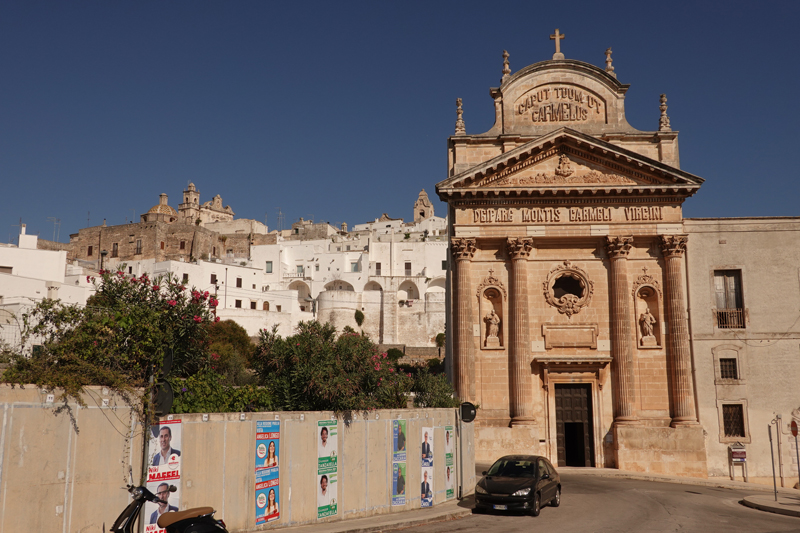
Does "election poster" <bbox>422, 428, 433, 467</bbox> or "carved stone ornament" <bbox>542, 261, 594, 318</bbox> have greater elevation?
"carved stone ornament" <bbox>542, 261, 594, 318</bbox>

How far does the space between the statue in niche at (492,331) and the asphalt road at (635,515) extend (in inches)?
285

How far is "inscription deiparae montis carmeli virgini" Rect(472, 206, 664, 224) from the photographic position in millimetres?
28519

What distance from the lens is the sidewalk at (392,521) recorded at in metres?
12.7

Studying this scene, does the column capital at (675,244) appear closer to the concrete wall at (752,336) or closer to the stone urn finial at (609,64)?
the concrete wall at (752,336)

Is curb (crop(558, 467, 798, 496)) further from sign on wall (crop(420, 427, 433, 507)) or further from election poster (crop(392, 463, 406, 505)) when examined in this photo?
election poster (crop(392, 463, 406, 505))

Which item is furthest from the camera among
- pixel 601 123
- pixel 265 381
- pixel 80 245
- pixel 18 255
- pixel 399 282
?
pixel 80 245

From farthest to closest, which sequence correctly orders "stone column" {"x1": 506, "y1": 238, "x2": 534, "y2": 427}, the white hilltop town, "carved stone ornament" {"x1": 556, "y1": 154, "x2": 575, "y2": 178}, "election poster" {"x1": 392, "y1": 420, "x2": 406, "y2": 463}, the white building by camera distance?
1. the white hilltop town
2. the white building
3. "carved stone ornament" {"x1": 556, "y1": 154, "x2": 575, "y2": 178}
4. "stone column" {"x1": 506, "y1": 238, "x2": 534, "y2": 427}
5. "election poster" {"x1": 392, "y1": 420, "x2": 406, "y2": 463}

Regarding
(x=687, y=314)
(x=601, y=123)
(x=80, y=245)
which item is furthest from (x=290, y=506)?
(x=80, y=245)

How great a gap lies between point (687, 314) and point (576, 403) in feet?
19.0

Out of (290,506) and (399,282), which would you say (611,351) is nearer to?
(290,506)

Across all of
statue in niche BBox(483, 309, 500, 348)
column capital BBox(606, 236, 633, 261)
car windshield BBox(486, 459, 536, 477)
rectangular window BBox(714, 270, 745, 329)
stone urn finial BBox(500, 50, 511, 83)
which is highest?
stone urn finial BBox(500, 50, 511, 83)

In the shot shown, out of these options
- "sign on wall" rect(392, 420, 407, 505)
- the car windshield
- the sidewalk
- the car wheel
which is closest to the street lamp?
the car windshield

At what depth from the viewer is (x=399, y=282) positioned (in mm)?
90938

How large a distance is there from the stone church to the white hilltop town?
43.5 m
